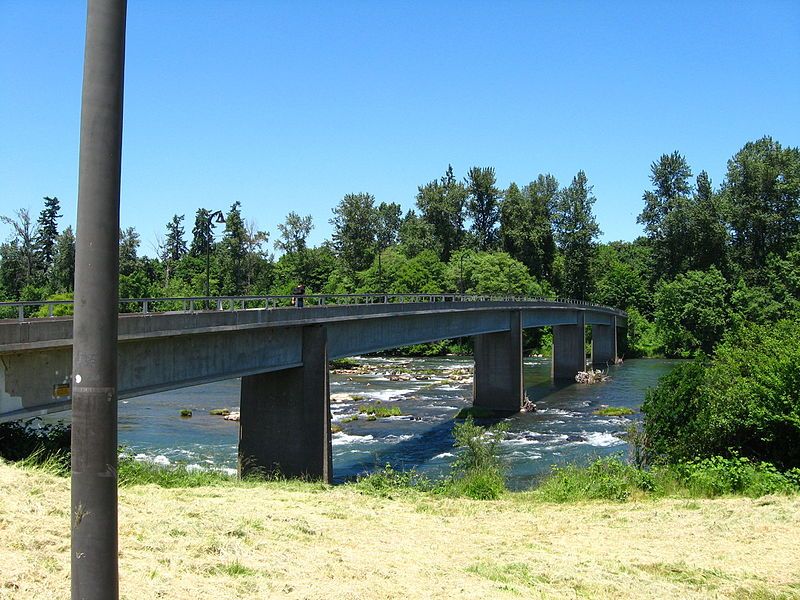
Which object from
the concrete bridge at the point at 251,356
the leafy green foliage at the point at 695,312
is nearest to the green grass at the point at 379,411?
the concrete bridge at the point at 251,356

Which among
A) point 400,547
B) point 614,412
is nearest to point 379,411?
point 614,412

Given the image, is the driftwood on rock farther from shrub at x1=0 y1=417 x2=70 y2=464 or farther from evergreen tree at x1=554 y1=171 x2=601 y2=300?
shrub at x1=0 y1=417 x2=70 y2=464

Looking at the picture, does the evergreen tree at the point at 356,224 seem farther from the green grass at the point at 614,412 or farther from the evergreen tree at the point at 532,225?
the green grass at the point at 614,412

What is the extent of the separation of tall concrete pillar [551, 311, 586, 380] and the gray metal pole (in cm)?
6459

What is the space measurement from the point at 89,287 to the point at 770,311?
87.0 metres

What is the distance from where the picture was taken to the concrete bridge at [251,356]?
16.7 metres

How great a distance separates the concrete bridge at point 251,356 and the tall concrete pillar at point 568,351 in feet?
88.9

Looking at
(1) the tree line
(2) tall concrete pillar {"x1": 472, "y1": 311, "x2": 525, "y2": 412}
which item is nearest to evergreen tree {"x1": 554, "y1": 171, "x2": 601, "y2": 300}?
(1) the tree line

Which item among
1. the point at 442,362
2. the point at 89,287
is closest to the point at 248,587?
the point at 89,287

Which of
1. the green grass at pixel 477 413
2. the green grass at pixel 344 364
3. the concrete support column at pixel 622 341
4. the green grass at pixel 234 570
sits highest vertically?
the green grass at pixel 234 570

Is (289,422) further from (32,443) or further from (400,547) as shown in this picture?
(400,547)

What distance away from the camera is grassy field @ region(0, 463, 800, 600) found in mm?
8031

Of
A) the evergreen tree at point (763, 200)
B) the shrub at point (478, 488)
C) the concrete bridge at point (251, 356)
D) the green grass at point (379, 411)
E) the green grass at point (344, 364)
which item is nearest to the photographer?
the shrub at point (478, 488)

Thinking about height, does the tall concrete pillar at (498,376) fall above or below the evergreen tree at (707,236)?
below
